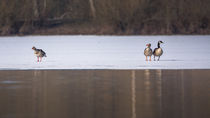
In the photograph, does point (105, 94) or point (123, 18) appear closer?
point (105, 94)

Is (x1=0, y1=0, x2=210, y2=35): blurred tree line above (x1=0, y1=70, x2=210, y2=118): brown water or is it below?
above

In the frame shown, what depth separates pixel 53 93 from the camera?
323 inches

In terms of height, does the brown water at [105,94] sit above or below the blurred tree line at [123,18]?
below

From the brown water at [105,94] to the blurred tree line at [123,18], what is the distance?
1990 cm

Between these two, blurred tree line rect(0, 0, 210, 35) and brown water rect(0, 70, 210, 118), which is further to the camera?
blurred tree line rect(0, 0, 210, 35)

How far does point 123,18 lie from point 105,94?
78.1 ft

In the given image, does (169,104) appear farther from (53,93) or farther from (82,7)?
(82,7)

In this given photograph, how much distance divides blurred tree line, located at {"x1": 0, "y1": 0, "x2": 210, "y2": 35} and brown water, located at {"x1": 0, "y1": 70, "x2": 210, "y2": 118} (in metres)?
19.9

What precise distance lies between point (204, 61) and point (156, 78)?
11.3 ft

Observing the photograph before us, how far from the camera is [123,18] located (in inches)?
1247

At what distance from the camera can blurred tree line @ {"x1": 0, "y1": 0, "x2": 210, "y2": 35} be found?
31078 millimetres

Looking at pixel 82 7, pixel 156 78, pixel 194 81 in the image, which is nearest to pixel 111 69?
pixel 156 78

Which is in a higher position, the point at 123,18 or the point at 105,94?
the point at 123,18

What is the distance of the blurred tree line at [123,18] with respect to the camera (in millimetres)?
31078
